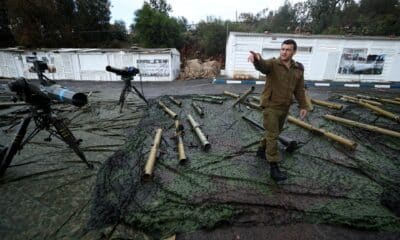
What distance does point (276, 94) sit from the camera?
8.82 ft

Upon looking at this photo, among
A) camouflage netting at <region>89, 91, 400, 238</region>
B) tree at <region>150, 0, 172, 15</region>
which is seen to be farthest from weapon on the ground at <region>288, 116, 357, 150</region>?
tree at <region>150, 0, 172, 15</region>

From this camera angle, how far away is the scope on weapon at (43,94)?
2535 mm

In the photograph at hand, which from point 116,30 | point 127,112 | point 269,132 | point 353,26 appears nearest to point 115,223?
point 269,132

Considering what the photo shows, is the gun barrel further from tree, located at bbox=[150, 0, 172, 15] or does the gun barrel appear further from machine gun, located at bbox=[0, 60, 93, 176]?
tree, located at bbox=[150, 0, 172, 15]

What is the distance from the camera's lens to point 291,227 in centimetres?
203

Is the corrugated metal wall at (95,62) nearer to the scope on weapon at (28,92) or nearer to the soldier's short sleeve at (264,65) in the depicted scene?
the scope on weapon at (28,92)

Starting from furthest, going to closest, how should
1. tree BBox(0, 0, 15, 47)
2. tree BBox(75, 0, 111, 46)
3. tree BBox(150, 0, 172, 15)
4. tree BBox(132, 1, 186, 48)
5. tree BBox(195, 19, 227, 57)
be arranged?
1. tree BBox(150, 0, 172, 15)
2. tree BBox(75, 0, 111, 46)
3. tree BBox(195, 19, 227, 57)
4. tree BBox(132, 1, 186, 48)
5. tree BBox(0, 0, 15, 47)

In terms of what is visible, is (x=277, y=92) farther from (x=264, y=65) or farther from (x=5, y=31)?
(x=5, y=31)

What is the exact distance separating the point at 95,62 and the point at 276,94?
14.8 metres

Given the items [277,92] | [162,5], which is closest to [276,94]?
[277,92]

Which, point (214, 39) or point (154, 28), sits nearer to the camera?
point (154, 28)

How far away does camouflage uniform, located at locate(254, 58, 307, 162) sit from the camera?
2629 mm

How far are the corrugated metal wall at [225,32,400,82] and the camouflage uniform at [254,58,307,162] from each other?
11.5 metres

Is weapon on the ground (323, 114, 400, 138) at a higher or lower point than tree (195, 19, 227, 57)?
lower
